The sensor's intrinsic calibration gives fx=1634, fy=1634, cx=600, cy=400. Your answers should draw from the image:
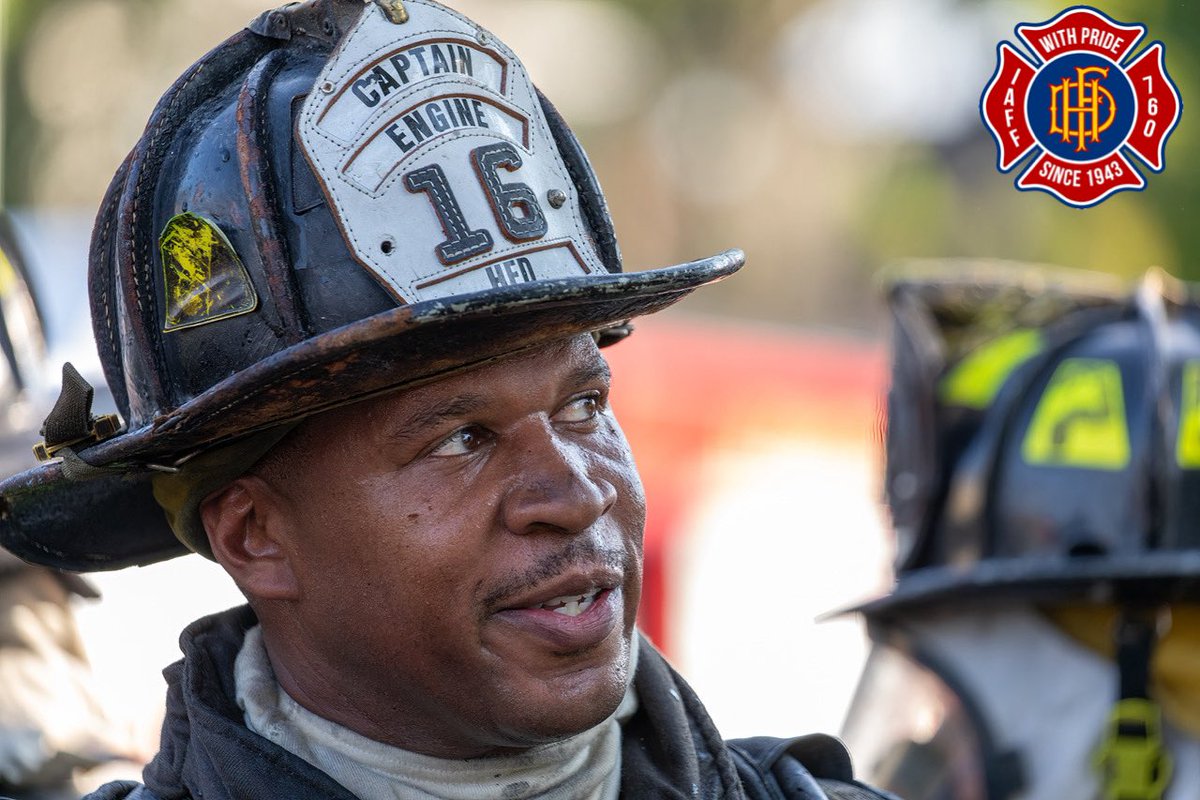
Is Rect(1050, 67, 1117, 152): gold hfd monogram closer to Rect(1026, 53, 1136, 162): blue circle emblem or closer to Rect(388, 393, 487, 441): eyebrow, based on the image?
Rect(1026, 53, 1136, 162): blue circle emblem

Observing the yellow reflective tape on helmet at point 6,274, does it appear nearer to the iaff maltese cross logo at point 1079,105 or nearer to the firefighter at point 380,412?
the firefighter at point 380,412

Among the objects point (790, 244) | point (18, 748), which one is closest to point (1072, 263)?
point (790, 244)

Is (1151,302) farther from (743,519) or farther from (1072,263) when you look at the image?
(1072,263)

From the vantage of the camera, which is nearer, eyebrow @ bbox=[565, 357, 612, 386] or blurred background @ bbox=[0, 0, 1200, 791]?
eyebrow @ bbox=[565, 357, 612, 386]

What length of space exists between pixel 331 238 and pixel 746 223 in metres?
24.0

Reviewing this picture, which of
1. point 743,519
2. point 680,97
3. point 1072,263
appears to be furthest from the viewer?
point 680,97

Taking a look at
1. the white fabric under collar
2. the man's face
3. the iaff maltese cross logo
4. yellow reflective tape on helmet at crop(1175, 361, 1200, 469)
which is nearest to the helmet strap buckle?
the man's face

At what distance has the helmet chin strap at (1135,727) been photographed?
4.03m

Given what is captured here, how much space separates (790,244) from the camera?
26.1 metres

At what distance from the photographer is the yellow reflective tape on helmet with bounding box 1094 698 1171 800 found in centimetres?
402

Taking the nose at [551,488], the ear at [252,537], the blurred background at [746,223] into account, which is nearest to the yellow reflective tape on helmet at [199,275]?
the ear at [252,537]

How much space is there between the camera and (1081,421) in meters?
4.37

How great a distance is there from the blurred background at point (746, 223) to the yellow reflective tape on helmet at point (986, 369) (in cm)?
43

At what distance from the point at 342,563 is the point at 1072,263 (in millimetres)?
18937
